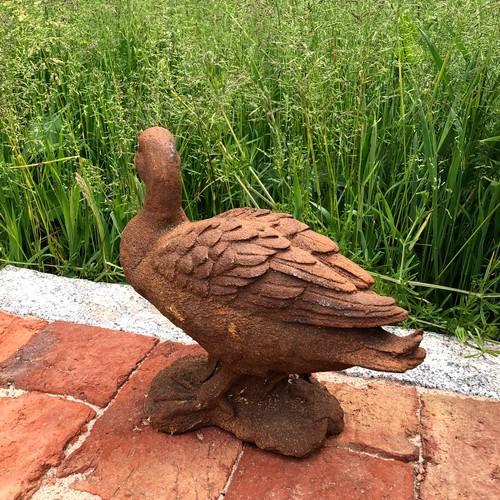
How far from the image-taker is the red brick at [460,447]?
158cm

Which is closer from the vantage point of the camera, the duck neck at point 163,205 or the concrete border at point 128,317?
the duck neck at point 163,205

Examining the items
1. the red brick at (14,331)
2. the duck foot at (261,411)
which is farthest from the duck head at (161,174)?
the red brick at (14,331)

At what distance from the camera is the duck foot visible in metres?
1.63

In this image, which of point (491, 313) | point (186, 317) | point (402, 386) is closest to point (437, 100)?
point (491, 313)

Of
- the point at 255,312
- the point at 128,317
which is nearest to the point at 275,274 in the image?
the point at 255,312

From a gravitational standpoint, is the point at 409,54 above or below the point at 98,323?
above

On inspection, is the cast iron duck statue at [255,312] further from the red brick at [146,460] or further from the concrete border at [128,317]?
the concrete border at [128,317]

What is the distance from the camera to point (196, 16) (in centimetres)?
320

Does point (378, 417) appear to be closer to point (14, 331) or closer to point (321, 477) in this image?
point (321, 477)

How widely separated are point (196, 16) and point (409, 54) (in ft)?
3.95

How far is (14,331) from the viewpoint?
220 centimetres

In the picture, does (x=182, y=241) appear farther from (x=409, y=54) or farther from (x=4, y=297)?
(x=409, y=54)

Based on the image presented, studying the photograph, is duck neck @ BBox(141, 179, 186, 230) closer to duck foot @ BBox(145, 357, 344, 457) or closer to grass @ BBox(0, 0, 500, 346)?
duck foot @ BBox(145, 357, 344, 457)

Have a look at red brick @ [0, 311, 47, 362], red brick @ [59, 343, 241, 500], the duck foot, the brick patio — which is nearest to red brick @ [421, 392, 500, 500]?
the brick patio
